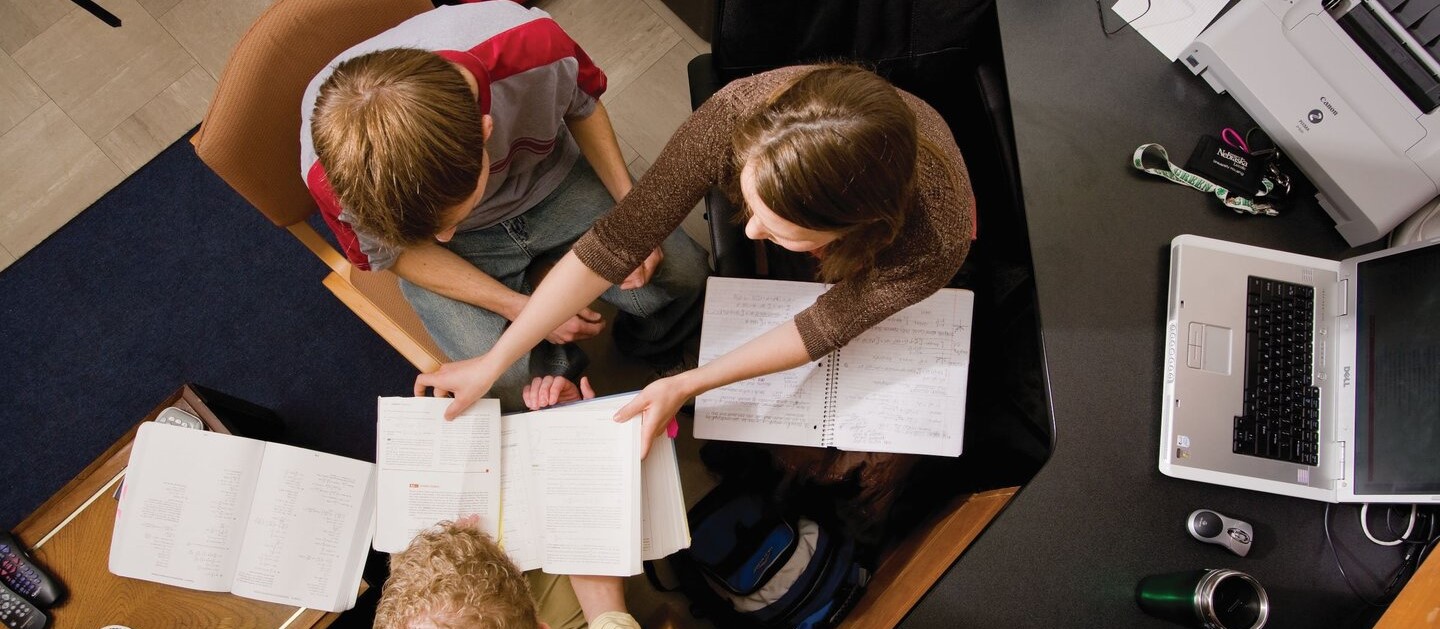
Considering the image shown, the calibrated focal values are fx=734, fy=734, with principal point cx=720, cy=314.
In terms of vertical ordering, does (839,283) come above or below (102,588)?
above

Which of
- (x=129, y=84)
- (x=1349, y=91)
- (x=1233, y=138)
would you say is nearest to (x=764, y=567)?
(x=1233, y=138)

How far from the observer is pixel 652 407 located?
3.76ft

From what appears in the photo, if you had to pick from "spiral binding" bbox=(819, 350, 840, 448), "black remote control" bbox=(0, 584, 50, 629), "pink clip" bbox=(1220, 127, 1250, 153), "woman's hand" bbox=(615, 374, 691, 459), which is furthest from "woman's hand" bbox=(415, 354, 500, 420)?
"pink clip" bbox=(1220, 127, 1250, 153)

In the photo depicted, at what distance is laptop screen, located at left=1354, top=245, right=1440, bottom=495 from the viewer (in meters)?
0.97

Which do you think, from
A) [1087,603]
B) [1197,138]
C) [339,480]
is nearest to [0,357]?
[339,480]

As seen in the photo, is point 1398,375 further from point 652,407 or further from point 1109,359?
point 652,407

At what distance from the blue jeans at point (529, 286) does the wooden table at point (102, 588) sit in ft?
1.63

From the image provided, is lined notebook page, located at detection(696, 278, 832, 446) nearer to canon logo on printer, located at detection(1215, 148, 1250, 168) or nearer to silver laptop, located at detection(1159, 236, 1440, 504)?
silver laptop, located at detection(1159, 236, 1440, 504)

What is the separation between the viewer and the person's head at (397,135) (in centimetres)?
95

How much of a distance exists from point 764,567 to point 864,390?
504mm

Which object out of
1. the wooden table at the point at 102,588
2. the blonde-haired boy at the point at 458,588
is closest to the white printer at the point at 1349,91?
the blonde-haired boy at the point at 458,588

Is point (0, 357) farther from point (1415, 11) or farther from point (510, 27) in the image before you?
point (1415, 11)

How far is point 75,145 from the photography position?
196 centimetres

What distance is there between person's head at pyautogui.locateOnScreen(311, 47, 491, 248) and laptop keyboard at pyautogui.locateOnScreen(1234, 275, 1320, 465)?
117cm
